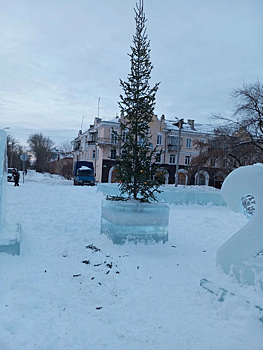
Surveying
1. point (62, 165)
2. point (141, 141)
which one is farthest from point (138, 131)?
point (62, 165)

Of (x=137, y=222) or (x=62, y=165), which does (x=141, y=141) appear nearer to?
(x=137, y=222)

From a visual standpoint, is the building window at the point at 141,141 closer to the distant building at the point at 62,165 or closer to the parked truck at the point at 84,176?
the parked truck at the point at 84,176

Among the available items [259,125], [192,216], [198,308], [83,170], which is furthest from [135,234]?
[83,170]

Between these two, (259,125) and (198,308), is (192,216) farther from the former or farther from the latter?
(259,125)

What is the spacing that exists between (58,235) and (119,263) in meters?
2.38

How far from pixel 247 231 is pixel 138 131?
3957 millimetres

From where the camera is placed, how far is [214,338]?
3.00 metres

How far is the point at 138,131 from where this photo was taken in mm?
7145

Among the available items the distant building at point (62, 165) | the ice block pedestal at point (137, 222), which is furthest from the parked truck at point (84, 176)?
the distant building at point (62, 165)

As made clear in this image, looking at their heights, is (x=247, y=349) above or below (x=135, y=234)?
below

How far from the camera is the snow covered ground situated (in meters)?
2.95

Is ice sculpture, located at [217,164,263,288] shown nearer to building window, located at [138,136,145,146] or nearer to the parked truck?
building window, located at [138,136,145,146]

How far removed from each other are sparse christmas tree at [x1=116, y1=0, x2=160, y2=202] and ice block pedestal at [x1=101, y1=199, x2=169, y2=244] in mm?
684

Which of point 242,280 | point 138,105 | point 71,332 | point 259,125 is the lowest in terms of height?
point 71,332
